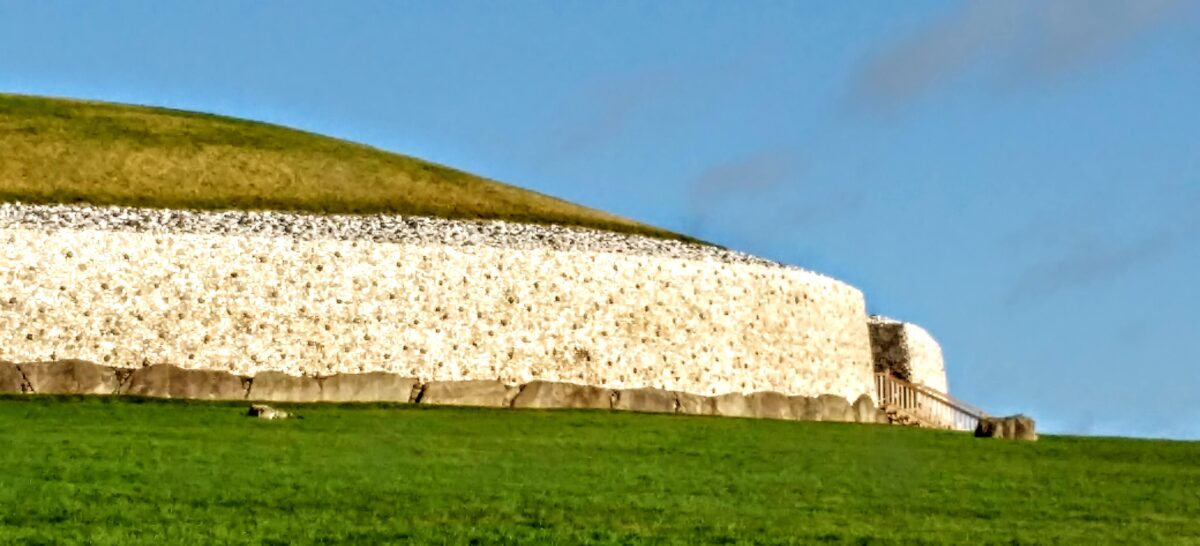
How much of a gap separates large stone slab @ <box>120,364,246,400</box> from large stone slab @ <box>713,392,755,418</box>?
10.0 meters

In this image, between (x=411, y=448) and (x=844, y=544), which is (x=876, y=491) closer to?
(x=844, y=544)

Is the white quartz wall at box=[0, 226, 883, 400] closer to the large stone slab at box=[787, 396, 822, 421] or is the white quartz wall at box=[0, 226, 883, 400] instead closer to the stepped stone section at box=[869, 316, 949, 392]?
the large stone slab at box=[787, 396, 822, 421]

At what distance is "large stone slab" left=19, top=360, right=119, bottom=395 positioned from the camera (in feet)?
119

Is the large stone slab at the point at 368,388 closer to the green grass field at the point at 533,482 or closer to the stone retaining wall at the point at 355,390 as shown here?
the stone retaining wall at the point at 355,390

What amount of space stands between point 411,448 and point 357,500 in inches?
279

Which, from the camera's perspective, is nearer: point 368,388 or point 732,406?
point 368,388

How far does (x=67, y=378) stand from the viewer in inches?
1425

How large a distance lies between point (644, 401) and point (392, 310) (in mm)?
5506

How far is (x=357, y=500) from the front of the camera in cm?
2059

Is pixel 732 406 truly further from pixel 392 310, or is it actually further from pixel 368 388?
pixel 368 388

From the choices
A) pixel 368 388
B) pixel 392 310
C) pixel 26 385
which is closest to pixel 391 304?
pixel 392 310

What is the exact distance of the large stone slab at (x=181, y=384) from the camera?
120ft

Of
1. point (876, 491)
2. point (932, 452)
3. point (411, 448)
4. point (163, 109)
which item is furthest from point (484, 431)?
point (163, 109)

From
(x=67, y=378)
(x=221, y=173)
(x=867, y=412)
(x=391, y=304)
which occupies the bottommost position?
(x=67, y=378)
